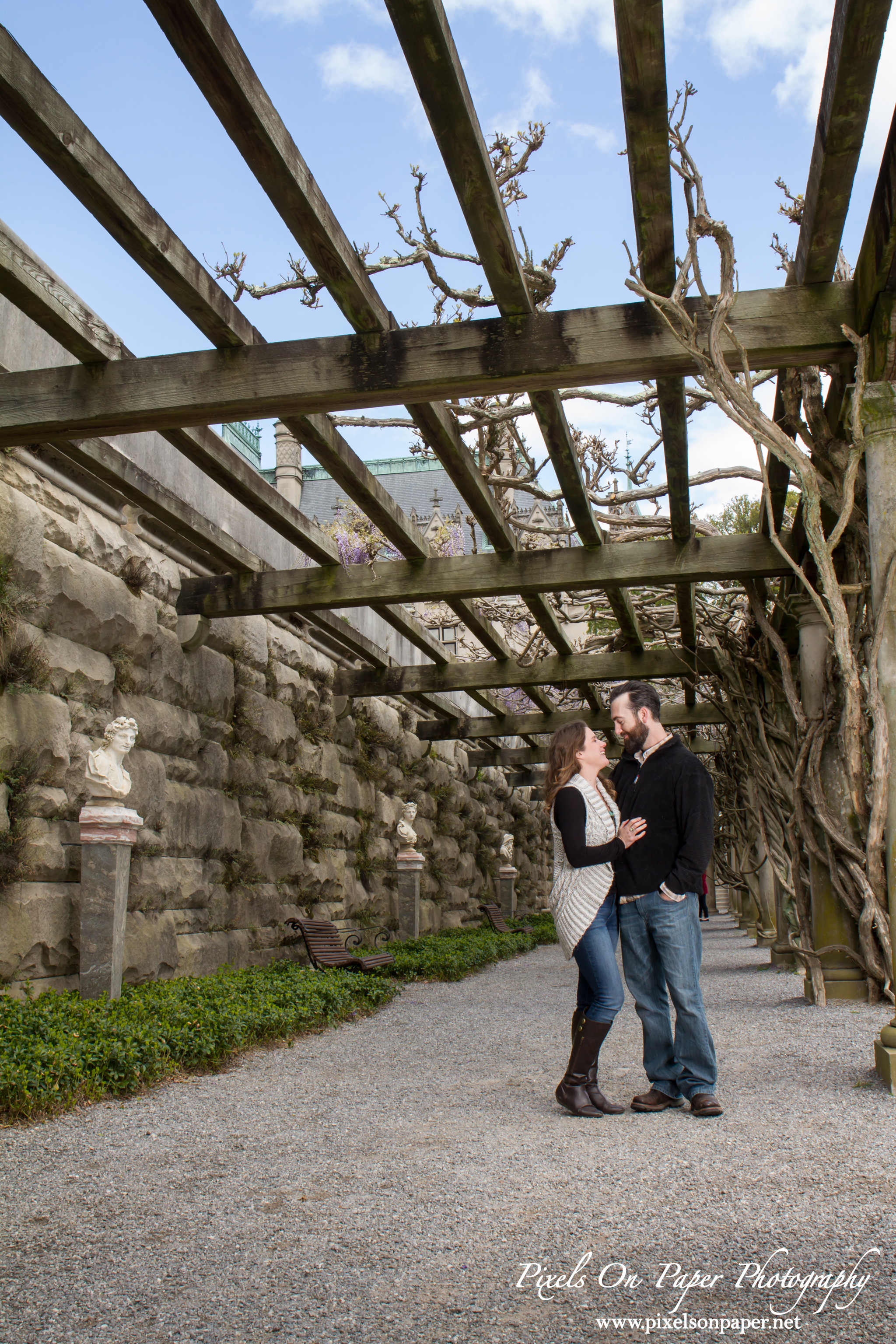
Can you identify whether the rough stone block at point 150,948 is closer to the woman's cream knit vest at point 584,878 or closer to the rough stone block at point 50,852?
the rough stone block at point 50,852

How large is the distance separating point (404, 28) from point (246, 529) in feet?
17.8

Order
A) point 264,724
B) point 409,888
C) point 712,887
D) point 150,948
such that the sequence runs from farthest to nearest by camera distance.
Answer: point 712,887 < point 409,888 < point 264,724 < point 150,948

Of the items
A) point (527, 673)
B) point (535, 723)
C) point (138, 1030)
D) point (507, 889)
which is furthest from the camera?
point (507, 889)

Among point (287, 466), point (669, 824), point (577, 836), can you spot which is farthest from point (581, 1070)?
point (287, 466)

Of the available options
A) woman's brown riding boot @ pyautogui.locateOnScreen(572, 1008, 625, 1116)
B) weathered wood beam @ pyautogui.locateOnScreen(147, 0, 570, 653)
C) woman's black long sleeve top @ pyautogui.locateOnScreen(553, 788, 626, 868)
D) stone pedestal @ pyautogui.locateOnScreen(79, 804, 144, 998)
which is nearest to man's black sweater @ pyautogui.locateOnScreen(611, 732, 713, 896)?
woman's black long sleeve top @ pyautogui.locateOnScreen(553, 788, 626, 868)

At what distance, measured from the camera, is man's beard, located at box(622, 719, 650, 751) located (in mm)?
4043

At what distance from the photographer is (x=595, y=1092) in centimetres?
385

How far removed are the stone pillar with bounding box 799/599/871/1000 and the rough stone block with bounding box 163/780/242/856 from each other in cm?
433

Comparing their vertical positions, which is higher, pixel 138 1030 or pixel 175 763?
pixel 175 763

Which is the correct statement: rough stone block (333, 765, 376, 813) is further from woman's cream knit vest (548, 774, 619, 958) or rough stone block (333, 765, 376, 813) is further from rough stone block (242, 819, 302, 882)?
woman's cream knit vest (548, 774, 619, 958)

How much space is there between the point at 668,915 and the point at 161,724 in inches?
169

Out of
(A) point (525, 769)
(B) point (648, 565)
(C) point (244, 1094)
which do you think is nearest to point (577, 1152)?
(C) point (244, 1094)

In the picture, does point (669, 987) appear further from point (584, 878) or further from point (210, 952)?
point (210, 952)

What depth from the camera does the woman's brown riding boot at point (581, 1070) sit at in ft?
12.3
